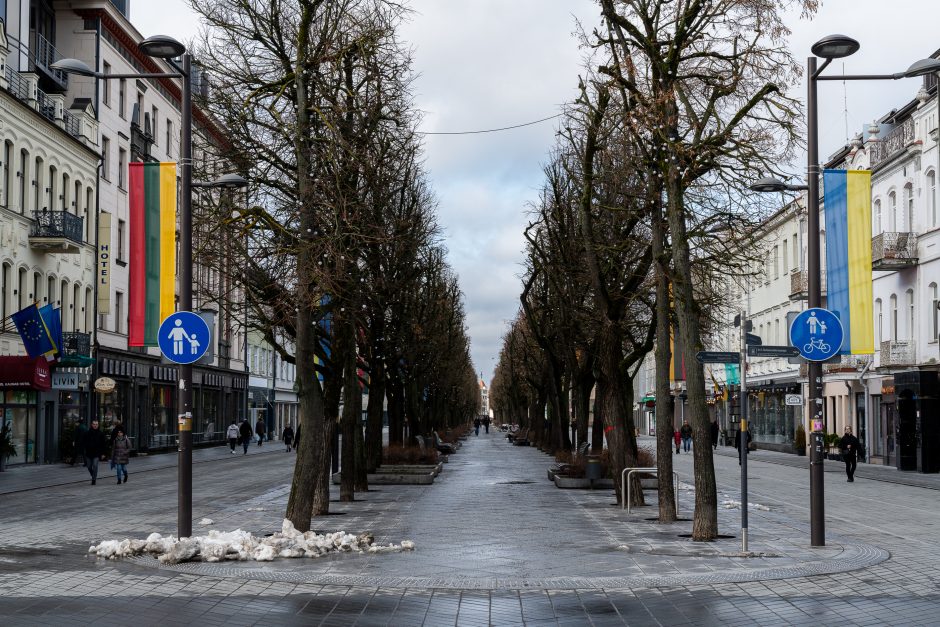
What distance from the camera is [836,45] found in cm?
1461

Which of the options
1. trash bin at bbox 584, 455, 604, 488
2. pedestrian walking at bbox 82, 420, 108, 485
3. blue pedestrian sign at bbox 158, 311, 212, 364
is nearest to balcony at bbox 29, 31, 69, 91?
pedestrian walking at bbox 82, 420, 108, 485

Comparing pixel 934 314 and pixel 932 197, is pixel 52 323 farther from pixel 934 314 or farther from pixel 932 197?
pixel 932 197

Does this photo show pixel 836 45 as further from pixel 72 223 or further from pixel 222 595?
pixel 72 223

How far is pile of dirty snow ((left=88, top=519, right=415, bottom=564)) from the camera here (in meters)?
14.1

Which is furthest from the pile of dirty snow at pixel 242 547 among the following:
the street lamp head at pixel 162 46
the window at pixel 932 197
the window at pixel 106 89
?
the window at pixel 106 89

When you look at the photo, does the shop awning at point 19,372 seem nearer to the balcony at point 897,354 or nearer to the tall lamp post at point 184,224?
the tall lamp post at point 184,224

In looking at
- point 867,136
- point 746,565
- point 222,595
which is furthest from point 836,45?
point 867,136

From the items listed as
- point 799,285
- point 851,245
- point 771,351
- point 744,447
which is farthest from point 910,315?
point 744,447

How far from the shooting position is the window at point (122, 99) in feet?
170

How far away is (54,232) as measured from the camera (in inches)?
1646

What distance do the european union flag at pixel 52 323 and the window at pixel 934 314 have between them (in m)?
30.6

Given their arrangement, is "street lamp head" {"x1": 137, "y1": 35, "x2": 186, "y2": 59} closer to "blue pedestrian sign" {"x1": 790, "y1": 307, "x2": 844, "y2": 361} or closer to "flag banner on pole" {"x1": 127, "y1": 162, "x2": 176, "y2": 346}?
"flag banner on pole" {"x1": 127, "y1": 162, "x2": 176, "y2": 346}

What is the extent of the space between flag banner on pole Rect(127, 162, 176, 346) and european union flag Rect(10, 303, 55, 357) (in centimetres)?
2104

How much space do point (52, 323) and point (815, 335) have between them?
1149 inches
